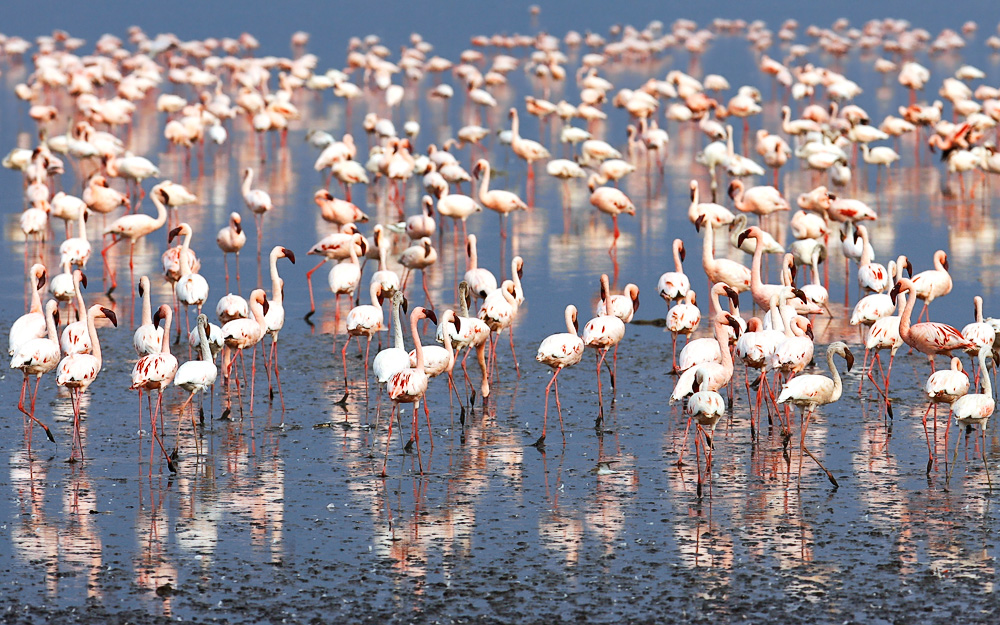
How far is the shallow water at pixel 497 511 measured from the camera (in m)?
7.13

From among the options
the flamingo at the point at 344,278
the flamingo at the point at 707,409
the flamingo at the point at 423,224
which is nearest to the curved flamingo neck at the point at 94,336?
the flamingo at the point at 344,278

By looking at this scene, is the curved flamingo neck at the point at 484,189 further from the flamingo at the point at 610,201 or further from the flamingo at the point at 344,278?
the flamingo at the point at 344,278

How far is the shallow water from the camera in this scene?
281 inches

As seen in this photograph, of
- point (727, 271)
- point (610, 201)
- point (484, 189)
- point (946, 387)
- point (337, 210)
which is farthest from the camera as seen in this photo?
point (484, 189)

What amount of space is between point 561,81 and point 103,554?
34623 mm

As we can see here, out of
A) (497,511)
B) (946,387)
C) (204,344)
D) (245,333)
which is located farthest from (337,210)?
(946,387)

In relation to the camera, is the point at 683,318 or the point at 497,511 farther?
the point at 683,318

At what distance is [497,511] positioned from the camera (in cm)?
854

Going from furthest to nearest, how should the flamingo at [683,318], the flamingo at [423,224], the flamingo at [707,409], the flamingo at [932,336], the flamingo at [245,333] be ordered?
the flamingo at [423,224], the flamingo at [683,318], the flamingo at [245,333], the flamingo at [932,336], the flamingo at [707,409]

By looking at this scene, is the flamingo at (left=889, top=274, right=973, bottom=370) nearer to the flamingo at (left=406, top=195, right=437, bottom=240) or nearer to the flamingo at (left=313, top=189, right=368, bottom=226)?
the flamingo at (left=406, top=195, right=437, bottom=240)

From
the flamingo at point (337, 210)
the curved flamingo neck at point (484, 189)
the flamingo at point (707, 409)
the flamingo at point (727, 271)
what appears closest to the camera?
the flamingo at point (707, 409)

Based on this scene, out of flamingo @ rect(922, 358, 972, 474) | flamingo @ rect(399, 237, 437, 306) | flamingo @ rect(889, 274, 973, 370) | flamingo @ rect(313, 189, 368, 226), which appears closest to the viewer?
flamingo @ rect(922, 358, 972, 474)

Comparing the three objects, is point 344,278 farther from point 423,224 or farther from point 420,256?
point 423,224

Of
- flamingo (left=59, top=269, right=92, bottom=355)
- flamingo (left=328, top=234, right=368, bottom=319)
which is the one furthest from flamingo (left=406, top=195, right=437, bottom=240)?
flamingo (left=59, top=269, right=92, bottom=355)
